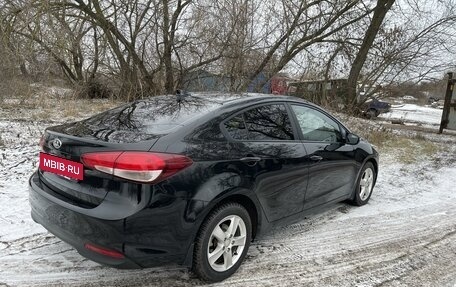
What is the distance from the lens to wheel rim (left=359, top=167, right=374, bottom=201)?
16.5 ft

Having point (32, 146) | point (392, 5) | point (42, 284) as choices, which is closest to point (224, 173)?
point (42, 284)

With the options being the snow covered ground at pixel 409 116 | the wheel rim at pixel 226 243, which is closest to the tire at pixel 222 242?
the wheel rim at pixel 226 243

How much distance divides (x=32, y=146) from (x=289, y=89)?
362 inches

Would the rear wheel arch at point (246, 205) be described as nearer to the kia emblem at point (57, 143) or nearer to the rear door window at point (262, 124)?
the rear door window at point (262, 124)

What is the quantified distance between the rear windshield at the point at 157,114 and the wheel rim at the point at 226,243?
35.0 inches

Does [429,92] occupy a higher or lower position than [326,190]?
higher

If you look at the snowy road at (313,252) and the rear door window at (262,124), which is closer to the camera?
the snowy road at (313,252)

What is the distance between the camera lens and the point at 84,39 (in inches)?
532

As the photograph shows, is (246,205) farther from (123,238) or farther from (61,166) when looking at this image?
(61,166)

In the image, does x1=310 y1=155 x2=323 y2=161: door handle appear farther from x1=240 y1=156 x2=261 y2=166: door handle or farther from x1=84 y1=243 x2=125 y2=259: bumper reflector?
x1=84 y1=243 x2=125 y2=259: bumper reflector

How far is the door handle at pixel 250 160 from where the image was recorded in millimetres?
3068

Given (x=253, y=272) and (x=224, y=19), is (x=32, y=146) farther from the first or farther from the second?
(x=224, y=19)

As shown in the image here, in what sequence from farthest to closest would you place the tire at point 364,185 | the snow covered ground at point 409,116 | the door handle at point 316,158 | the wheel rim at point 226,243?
1. the snow covered ground at point 409,116
2. the tire at point 364,185
3. the door handle at point 316,158
4. the wheel rim at point 226,243

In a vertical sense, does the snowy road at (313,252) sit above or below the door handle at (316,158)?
below
